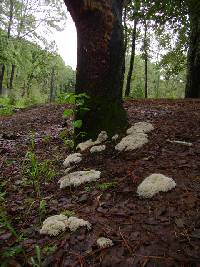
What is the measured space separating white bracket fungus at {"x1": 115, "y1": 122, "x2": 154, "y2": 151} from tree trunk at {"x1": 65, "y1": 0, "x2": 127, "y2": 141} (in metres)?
0.20

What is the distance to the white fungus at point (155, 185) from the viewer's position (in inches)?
122

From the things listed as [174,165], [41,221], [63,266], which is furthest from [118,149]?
[63,266]

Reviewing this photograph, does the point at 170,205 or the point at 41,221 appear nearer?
the point at 170,205

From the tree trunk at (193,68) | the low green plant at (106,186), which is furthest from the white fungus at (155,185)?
the tree trunk at (193,68)

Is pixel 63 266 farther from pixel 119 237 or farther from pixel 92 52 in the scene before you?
pixel 92 52

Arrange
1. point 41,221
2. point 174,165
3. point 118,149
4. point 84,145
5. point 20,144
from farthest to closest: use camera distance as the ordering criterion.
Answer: point 20,144, point 84,145, point 118,149, point 174,165, point 41,221

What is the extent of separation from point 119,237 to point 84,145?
238 cm

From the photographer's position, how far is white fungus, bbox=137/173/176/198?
10.2 ft

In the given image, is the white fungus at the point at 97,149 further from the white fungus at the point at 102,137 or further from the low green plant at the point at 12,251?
the low green plant at the point at 12,251

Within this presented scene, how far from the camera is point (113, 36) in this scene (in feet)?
15.9

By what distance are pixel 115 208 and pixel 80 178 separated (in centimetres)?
86

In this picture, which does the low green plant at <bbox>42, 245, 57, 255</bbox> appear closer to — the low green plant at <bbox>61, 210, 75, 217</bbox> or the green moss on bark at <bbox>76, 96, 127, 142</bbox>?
the low green plant at <bbox>61, 210, 75, 217</bbox>

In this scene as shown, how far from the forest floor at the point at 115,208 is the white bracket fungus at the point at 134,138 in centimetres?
9

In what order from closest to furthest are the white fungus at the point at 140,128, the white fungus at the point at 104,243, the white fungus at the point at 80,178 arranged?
1. the white fungus at the point at 104,243
2. the white fungus at the point at 80,178
3. the white fungus at the point at 140,128
